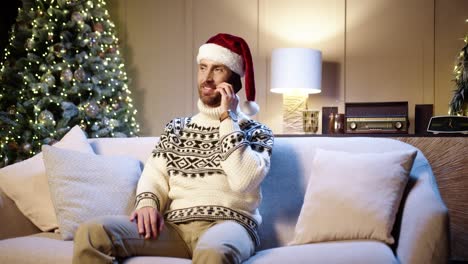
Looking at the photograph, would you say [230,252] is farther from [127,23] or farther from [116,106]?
[127,23]

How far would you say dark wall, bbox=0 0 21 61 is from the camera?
15.0 feet

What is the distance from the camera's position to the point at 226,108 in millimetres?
1991

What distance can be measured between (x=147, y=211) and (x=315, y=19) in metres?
2.82

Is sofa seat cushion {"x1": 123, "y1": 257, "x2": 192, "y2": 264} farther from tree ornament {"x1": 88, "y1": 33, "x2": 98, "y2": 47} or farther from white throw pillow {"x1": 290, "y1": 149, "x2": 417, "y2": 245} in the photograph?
tree ornament {"x1": 88, "y1": 33, "x2": 98, "y2": 47}

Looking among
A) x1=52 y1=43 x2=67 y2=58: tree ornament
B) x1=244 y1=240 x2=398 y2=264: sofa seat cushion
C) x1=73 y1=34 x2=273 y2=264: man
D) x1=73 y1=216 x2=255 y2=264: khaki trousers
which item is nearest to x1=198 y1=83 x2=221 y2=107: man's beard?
x1=73 y1=34 x2=273 y2=264: man

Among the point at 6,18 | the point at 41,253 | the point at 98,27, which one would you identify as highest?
the point at 6,18

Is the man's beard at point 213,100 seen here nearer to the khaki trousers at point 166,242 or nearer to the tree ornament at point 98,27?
the khaki trousers at point 166,242

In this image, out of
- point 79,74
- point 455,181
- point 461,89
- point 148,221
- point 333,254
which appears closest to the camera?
point 333,254

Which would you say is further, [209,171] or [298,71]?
[298,71]

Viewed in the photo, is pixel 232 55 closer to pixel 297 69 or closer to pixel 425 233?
pixel 425 233

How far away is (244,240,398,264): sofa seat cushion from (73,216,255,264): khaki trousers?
0.09m

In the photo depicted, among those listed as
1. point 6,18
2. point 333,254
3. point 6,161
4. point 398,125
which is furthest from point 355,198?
point 6,18

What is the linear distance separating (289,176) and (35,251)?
107 cm

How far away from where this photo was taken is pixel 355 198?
1.90m
